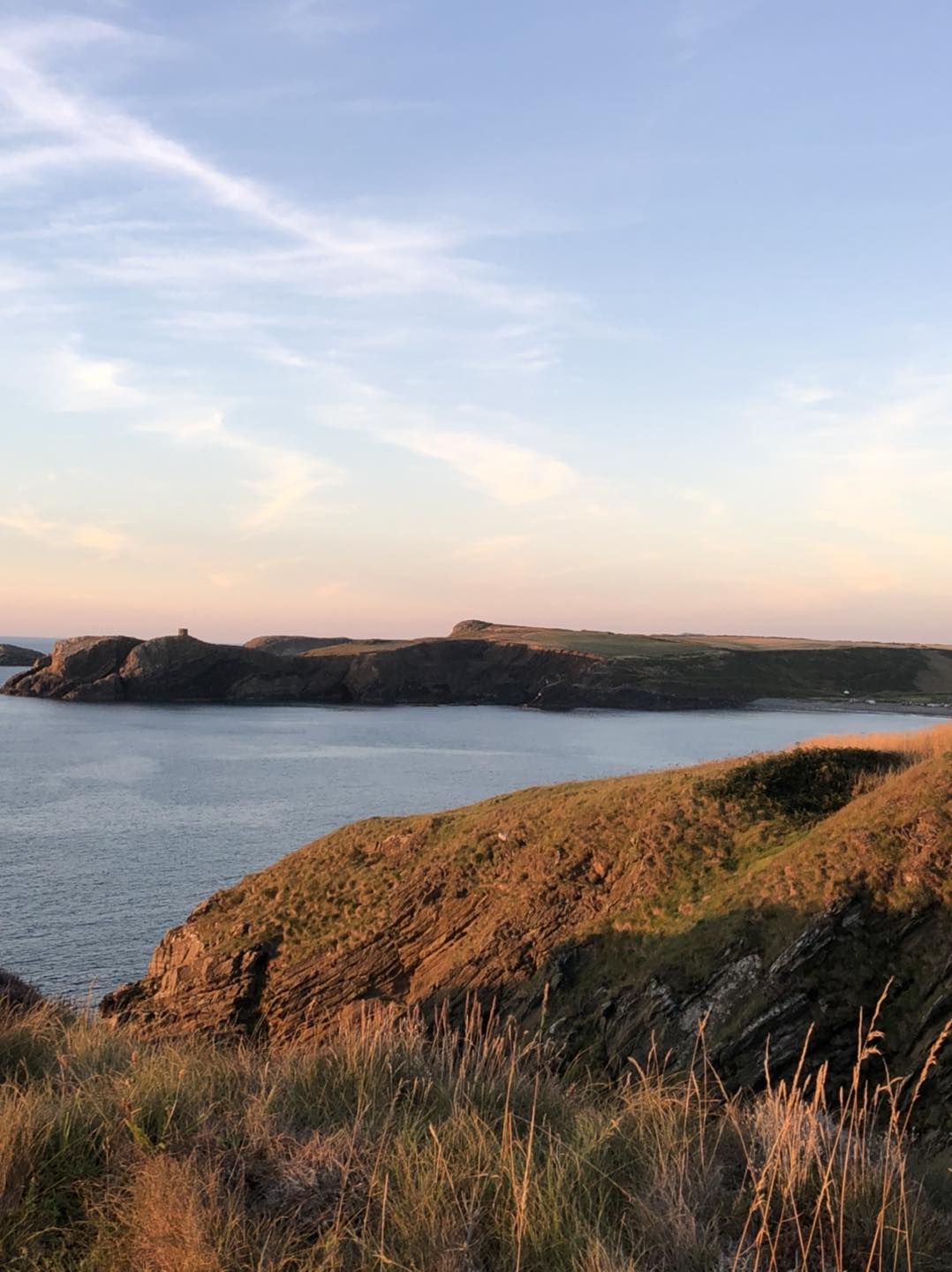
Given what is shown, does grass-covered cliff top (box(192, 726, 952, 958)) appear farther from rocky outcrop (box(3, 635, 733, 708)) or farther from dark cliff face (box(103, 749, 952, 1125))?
rocky outcrop (box(3, 635, 733, 708))

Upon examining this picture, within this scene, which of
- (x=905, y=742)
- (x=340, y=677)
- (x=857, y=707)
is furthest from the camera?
(x=340, y=677)

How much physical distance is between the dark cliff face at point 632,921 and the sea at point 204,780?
18.1 feet

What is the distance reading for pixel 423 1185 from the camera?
5.41 metres

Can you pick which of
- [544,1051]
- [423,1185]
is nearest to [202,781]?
[544,1051]

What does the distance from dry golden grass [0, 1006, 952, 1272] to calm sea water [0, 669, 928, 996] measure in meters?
9.63

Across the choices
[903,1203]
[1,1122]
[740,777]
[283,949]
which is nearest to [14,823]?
[283,949]

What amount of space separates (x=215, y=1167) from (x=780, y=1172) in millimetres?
3729

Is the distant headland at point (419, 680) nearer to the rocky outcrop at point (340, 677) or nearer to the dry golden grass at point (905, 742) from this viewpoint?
the rocky outcrop at point (340, 677)

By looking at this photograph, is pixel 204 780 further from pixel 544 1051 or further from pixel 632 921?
pixel 544 1051

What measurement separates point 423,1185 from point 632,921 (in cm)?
1412

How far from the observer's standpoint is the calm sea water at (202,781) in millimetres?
36094

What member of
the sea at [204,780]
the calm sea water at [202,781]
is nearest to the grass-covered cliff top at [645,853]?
the sea at [204,780]

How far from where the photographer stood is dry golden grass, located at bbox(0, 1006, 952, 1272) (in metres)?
5.03

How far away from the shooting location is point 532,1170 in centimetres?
579
